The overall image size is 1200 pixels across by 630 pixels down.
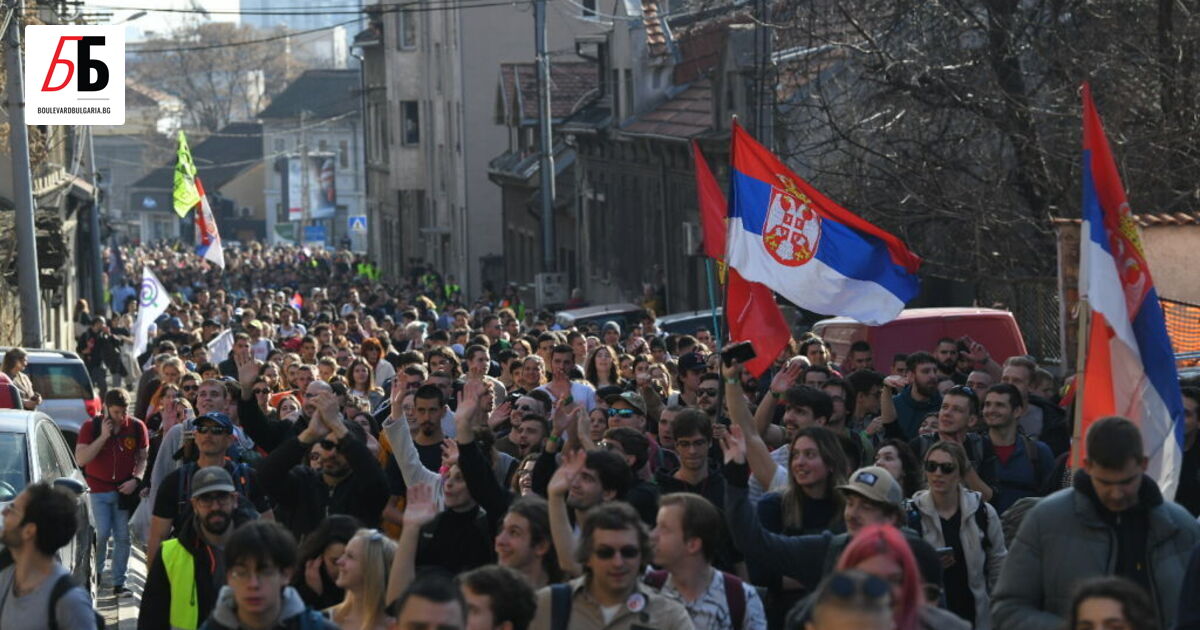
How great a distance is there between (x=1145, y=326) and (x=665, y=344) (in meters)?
11.6

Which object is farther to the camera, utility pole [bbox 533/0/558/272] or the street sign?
the street sign

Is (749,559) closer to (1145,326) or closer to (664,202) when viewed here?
(1145,326)

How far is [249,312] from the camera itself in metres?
28.2

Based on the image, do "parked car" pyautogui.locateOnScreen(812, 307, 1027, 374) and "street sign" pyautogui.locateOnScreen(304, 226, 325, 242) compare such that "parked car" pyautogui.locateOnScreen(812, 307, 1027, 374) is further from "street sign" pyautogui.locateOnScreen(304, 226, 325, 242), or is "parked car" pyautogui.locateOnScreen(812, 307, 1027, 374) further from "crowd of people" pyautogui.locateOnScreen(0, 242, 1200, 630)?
"street sign" pyautogui.locateOnScreen(304, 226, 325, 242)

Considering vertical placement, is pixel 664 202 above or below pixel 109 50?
below

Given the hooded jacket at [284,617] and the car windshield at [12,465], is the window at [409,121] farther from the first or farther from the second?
the hooded jacket at [284,617]

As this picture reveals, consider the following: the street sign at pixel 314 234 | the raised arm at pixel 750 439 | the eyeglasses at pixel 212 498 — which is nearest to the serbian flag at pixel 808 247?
the raised arm at pixel 750 439

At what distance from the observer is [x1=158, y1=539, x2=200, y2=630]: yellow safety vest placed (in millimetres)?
7633

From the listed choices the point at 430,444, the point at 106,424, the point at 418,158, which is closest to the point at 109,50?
the point at 106,424

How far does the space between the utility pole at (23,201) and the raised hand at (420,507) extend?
18532mm

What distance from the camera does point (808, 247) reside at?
41.9 ft

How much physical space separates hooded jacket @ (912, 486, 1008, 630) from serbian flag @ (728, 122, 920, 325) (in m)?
4.44

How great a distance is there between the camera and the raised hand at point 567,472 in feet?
23.3

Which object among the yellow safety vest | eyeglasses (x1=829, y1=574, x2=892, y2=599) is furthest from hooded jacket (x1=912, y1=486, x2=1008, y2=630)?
eyeglasses (x1=829, y1=574, x2=892, y2=599)
